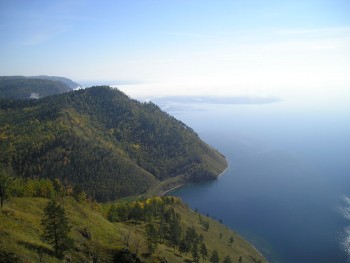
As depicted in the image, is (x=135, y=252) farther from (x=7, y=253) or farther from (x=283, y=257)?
(x=283, y=257)

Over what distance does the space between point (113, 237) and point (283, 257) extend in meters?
120

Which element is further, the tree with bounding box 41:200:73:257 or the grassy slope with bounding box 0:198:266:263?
the tree with bounding box 41:200:73:257

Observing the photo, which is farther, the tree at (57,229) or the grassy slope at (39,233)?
the tree at (57,229)

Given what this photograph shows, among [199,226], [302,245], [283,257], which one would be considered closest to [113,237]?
[199,226]

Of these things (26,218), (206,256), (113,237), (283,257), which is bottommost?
(283,257)

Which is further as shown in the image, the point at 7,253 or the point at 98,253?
the point at 98,253

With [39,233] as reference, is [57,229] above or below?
above

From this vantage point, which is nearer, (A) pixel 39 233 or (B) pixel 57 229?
(B) pixel 57 229

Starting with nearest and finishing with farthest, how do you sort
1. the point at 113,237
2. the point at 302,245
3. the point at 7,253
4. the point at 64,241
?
the point at 7,253
the point at 64,241
the point at 113,237
the point at 302,245

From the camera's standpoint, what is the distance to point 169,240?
14125 cm

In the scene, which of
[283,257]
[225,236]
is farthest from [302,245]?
[225,236]

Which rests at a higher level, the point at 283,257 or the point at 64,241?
the point at 64,241

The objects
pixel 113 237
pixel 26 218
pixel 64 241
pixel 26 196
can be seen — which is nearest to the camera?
pixel 64 241

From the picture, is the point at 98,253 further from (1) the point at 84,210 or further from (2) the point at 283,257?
(2) the point at 283,257
